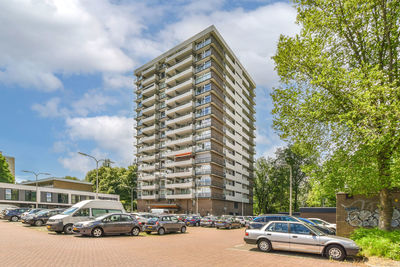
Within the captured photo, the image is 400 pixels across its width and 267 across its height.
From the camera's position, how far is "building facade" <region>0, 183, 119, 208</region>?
185ft

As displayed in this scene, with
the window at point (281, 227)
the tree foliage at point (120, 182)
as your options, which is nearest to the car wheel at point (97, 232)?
the window at point (281, 227)

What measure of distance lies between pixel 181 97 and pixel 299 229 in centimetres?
5292

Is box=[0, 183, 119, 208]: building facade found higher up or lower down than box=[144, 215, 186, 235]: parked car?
lower down

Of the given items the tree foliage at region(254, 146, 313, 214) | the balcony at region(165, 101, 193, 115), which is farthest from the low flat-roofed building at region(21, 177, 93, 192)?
the tree foliage at region(254, 146, 313, 214)

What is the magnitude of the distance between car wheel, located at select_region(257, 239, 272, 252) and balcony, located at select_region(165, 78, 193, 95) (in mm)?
51649

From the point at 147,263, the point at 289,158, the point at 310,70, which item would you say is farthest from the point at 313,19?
the point at 289,158

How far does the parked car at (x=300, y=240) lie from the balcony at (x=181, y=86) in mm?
51391

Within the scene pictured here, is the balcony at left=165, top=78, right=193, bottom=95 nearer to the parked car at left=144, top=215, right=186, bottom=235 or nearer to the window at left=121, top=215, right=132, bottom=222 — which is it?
the parked car at left=144, top=215, right=186, bottom=235

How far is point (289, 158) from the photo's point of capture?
61188 mm

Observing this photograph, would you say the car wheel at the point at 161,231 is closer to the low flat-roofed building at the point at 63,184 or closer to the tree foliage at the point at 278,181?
the tree foliage at the point at 278,181

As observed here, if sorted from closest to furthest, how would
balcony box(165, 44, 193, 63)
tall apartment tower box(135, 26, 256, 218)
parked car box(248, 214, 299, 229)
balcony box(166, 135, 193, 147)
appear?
1. parked car box(248, 214, 299, 229)
2. tall apartment tower box(135, 26, 256, 218)
3. balcony box(166, 135, 193, 147)
4. balcony box(165, 44, 193, 63)

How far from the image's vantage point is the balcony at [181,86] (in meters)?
63.3

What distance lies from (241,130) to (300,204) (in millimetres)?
22853

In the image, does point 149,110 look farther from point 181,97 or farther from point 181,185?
point 181,185
